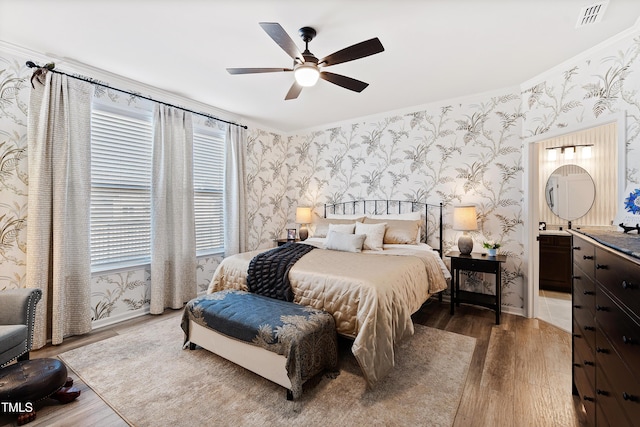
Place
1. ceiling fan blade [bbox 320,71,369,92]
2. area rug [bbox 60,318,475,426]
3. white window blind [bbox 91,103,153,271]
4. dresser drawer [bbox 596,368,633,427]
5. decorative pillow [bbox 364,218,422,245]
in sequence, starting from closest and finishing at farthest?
1. dresser drawer [bbox 596,368,633,427]
2. area rug [bbox 60,318,475,426]
3. ceiling fan blade [bbox 320,71,369,92]
4. white window blind [bbox 91,103,153,271]
5. decorative pillow [bbox 364,218,422,245]

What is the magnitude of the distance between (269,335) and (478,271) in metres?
2.56

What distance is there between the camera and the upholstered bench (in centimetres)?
184

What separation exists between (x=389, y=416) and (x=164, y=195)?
3277 millimetres

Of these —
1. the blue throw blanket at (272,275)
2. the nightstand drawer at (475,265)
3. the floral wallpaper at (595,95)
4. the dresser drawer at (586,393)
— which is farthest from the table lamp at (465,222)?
the blue throw blanket at (272,275)

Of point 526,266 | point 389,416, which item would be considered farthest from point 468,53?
point 389,416

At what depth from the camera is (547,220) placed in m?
4.58

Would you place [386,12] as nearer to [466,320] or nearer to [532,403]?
[532,403]

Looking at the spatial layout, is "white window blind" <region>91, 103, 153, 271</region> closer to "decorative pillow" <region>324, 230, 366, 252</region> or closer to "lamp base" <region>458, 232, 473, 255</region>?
"decorative pillow" <region>324, 230, 366, 252</region>

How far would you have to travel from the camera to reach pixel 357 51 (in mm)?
2049

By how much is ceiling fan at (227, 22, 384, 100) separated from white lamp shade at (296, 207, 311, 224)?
2510 millimetres

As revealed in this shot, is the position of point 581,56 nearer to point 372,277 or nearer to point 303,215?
point 372,277

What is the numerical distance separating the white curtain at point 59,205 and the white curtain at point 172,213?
0.64 m

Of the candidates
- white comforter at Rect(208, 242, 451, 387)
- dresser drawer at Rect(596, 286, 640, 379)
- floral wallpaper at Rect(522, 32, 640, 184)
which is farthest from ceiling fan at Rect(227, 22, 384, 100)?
floral wallpaper at Rect(522, 32, 640, 184)

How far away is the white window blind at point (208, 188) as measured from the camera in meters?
4.01
